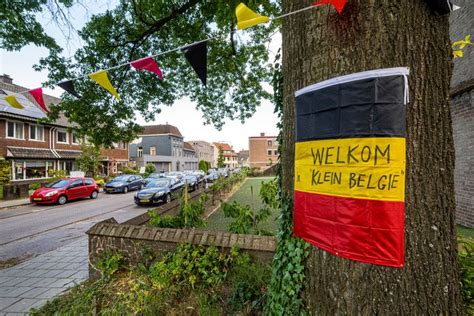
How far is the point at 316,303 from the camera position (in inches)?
68.2

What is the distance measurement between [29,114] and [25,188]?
28.3 ft

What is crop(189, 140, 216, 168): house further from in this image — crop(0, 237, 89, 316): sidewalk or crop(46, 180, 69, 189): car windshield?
crop(0, 237, 89, 316): sidewalk

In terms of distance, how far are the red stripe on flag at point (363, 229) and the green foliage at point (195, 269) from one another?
2188 millimetres

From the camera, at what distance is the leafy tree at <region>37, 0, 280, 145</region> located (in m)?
6.50

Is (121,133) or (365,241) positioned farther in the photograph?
(121,133)

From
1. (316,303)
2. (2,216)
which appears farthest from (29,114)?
(316,303)

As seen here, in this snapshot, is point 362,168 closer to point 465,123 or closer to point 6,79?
point 465,123

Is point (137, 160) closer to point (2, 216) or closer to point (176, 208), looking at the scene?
point (2, 216)

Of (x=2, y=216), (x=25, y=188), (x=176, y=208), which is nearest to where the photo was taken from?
(x=176, y=208)

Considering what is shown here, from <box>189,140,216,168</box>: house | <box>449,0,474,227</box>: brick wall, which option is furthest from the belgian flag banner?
<box>189,140,216,168</box>: house

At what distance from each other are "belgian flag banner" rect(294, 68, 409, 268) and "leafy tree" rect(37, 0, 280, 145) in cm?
418

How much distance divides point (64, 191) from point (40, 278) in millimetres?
12278

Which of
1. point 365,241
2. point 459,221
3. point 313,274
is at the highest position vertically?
point 365,241

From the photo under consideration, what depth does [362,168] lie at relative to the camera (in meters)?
1.47
